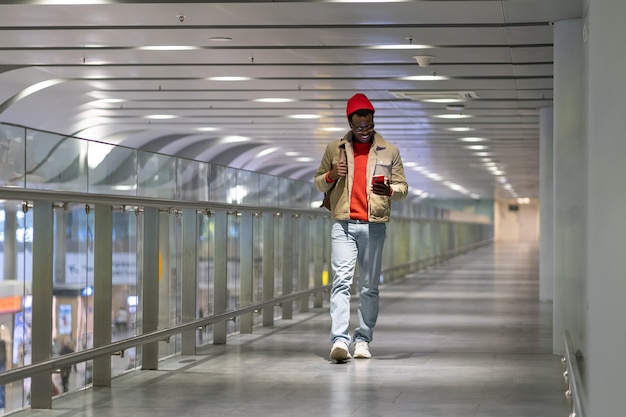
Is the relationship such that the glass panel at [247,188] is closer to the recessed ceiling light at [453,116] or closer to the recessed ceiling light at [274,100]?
the recessed ceiling light at [274,100]

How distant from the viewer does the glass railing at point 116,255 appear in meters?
6.29

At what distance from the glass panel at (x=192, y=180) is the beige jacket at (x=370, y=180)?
1758mm

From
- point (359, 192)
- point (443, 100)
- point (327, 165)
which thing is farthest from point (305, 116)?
point (359, 192)

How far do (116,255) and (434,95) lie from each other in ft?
45.6

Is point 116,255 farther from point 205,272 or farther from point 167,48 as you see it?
point 167,48

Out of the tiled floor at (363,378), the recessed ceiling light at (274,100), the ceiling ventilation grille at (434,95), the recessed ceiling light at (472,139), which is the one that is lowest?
the tiled floor at (363,378)

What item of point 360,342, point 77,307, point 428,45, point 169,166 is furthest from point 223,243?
point 428,45

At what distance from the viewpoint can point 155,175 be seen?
9.33 metres

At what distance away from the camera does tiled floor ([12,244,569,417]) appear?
637cm

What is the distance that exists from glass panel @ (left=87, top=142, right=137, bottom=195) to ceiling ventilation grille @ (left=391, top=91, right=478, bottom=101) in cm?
1214

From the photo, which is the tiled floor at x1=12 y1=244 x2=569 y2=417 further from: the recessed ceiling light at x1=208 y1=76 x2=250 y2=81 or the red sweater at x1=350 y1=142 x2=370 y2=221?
the recessed ceiling light at x1=208 y1=76 x2=250 y2=81

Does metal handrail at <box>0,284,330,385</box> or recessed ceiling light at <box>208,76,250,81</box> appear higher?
recessed ceiling light at <box>208,76,250,81</box>

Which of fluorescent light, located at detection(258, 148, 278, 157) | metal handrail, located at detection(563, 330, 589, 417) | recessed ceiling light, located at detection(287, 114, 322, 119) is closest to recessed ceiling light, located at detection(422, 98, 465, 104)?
recessed ceiling light, located at detection(287, 114, 322, 119)

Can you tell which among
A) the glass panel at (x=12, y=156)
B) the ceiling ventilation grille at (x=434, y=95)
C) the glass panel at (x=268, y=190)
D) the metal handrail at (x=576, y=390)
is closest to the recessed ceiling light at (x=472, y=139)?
the ceiling ventilation grille at (x=434, y=95)
